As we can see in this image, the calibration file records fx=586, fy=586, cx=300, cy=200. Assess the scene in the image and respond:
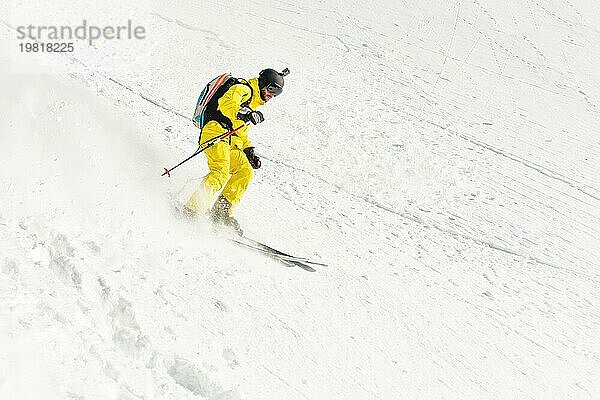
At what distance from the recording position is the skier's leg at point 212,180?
623 cm

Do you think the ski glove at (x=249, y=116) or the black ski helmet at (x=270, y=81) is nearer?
the ski glove at (x=249, y=116)

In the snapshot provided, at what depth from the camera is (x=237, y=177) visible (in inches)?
262

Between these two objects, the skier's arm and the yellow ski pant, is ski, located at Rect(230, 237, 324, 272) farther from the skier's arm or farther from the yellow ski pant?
the skier's arm

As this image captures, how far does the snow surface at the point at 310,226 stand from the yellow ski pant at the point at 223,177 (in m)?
0.29

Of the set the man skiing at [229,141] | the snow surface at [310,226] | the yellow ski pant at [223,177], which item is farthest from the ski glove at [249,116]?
the snow surface at [310,226]

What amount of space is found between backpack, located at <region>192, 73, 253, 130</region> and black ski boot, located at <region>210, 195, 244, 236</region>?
841 mm

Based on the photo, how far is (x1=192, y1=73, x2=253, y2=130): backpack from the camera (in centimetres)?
638

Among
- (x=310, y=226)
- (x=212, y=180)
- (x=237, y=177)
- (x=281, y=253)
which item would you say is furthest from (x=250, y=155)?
(x=281, y=253)

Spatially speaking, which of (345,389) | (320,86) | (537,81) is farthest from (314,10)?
(345,389)

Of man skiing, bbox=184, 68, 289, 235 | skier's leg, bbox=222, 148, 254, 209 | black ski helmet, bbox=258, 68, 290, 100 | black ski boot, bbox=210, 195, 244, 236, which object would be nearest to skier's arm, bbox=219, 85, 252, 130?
man skiing, bbox=184, 68, 289, 235

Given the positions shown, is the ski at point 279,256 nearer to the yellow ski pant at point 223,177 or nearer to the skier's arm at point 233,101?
the yellow ski pant at point 223,177

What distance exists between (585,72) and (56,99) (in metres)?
11.6

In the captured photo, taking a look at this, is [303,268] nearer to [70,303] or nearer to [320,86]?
[70,303]

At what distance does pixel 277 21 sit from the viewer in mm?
14734
